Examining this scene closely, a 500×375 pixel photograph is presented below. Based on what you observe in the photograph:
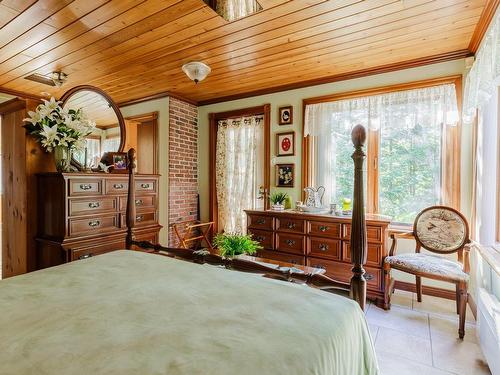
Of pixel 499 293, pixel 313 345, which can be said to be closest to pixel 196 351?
pixel 313 345

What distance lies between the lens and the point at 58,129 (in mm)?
2113

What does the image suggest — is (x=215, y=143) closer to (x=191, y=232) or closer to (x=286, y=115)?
(x=286, y=115)

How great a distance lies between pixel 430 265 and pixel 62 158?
3.12m

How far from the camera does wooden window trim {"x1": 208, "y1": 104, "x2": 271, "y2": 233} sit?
3742 millimetres

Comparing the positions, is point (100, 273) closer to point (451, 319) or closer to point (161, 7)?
point (161, 7)

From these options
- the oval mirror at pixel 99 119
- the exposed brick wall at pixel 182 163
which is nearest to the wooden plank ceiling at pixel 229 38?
the oval mirror at pixel 99 119

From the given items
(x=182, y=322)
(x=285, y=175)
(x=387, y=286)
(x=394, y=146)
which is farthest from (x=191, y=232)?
(x=182, y=322)

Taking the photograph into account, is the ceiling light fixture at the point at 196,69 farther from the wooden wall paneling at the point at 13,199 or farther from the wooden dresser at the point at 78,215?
the wooden wall paneling at the point at 13,199

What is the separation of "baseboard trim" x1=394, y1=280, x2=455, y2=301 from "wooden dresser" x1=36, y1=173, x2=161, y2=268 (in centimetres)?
285

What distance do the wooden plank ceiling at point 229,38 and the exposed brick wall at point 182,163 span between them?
768mm

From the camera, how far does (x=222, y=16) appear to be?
2.03 m

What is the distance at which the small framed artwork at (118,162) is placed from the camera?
2602 mm

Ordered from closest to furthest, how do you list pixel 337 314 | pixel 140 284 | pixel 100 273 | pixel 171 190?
1. pixel 337 314
2. pixel 140 284
3. pixel 100 273
4. pixel 171 190

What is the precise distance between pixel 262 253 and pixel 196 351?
8.35ft
